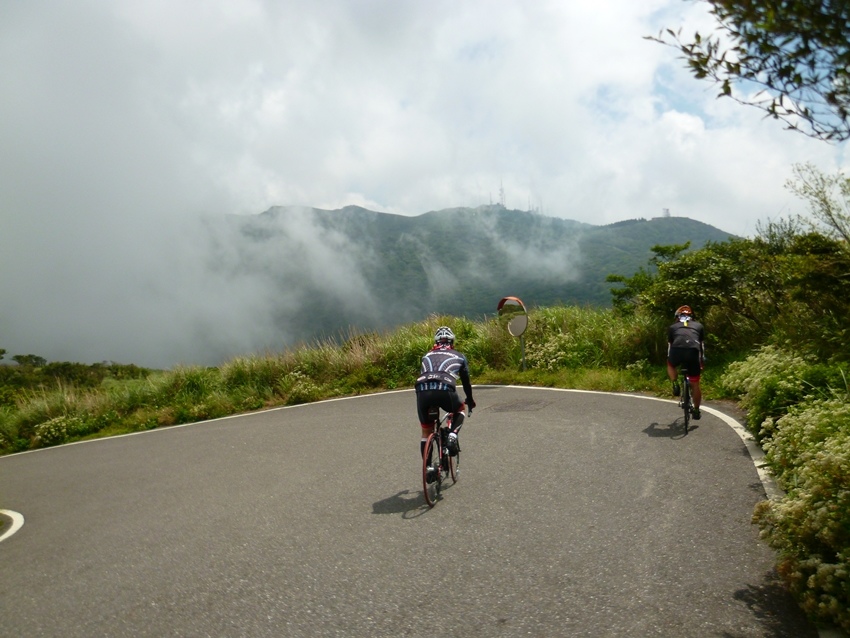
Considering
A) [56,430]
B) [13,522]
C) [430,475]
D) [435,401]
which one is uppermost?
[435,401]

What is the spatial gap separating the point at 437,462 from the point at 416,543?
5.21 feet

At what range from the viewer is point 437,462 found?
24.4 feet

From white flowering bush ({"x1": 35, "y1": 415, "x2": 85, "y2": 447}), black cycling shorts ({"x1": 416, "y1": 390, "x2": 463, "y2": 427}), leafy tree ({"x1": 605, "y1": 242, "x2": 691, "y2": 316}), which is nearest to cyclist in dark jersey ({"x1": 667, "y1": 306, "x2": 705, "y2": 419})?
black cycling shorts ({"x1": 416, "y1": 390, "x2": 463, "y2": 427})

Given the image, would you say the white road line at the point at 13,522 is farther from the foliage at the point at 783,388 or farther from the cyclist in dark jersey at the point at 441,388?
the foliage at the point at 783,388

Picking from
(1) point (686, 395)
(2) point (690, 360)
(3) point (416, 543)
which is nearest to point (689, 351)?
(2) point (690, 360)

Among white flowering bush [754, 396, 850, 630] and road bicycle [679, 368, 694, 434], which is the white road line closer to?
white flowering bush [754, 396, 850, 630]

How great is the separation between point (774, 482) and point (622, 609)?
3.17m

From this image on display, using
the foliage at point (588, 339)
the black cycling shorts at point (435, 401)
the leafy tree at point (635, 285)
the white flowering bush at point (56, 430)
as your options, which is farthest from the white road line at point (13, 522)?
the leafy tree at point (635, 285)

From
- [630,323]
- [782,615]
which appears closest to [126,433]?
[630,323]

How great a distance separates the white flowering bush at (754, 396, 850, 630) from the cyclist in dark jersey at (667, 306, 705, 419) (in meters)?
3.61

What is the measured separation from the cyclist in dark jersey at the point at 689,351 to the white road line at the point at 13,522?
31.6 ft

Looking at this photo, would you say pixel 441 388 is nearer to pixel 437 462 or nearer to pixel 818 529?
pixel 437 462

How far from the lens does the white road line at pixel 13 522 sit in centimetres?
853

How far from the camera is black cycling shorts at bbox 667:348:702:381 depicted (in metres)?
9.66
